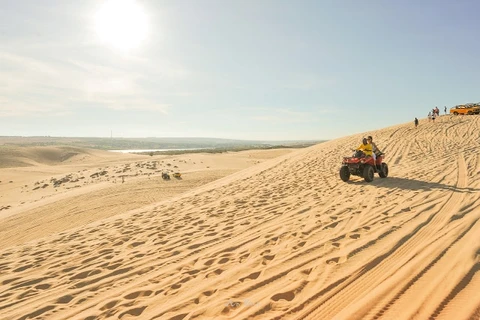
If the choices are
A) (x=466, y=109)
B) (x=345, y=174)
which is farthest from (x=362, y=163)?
(x=466, y=109)

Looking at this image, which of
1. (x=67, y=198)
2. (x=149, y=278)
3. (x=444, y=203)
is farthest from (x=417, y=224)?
(x=67, y=198)

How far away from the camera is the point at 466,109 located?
1241 inches

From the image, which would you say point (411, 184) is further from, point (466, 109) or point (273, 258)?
point (466, 109)

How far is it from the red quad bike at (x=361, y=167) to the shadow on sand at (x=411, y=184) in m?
0.25

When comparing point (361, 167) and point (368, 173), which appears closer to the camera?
point (368, 173)

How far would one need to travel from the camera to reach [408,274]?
375 centimetres

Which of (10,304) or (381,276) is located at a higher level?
(381,276)

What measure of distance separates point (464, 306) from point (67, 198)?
1623 cm

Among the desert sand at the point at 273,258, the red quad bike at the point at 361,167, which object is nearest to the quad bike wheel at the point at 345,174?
the red quad bike at the point at 361,167

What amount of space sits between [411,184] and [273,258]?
6.79 meters

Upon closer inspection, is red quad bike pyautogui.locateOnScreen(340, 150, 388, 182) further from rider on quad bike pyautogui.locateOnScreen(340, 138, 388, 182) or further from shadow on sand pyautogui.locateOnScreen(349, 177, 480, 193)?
shadow on sand pyautogui.locateOnScreen(349, 177, 480, 193)

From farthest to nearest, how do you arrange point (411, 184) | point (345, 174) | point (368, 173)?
point (345, 174)
point (368, 173)
point (411, 184)

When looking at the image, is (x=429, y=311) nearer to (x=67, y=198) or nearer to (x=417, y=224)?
(x=417, y=224)

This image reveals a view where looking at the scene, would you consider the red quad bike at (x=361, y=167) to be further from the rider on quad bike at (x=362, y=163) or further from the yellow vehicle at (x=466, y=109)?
the yellow vehicle at (x=466, y=109)
